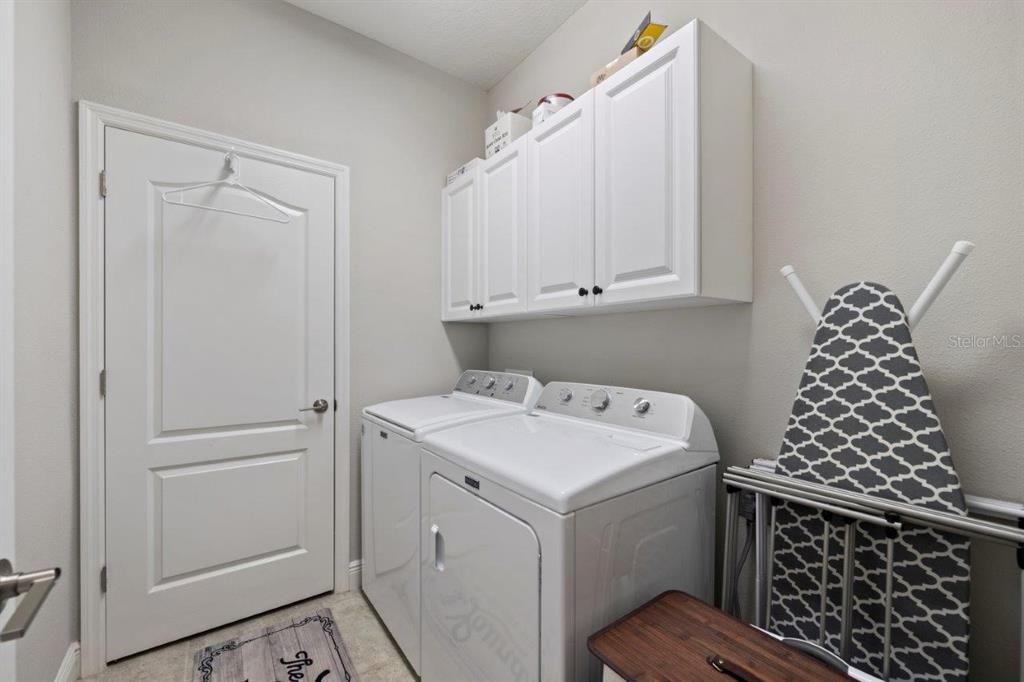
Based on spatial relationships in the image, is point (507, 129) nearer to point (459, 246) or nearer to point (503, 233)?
point (503, 233)

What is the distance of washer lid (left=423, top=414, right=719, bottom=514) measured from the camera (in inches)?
40.4

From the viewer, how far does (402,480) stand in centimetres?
167

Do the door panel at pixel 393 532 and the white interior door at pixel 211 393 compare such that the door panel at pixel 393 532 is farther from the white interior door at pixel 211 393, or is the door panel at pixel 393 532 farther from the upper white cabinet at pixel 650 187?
the upper white cabinet at pixel 650 187

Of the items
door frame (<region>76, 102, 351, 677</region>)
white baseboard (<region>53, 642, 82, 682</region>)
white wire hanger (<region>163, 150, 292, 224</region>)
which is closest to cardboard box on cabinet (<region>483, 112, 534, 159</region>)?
white wire hanger (<region>163, 150, 292, 224</region>)

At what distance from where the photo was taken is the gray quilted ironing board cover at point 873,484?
957 millimetres

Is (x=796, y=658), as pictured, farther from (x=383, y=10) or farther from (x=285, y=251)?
(x=383, y=10)

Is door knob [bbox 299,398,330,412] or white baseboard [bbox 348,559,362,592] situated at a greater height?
door knob [bbox 299,398,330,412]

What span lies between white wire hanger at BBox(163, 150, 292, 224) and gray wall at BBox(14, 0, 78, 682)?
0.31 metres

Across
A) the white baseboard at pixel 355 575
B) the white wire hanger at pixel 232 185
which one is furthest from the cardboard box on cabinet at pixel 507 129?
the white baseboard at pixel 355 575

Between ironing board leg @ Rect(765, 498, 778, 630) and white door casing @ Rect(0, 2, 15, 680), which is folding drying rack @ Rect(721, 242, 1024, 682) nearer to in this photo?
ironing board leg @ Rect(765, 498, 778, 630)

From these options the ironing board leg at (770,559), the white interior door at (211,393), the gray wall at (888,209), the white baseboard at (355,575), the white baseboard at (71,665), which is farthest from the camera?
the white baseboard at (355,575)

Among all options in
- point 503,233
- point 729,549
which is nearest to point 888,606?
point 729,549

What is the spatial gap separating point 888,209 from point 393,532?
78.1 inches

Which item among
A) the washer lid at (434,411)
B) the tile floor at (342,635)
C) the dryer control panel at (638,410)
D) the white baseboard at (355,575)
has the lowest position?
the tile floor at (342,635)
